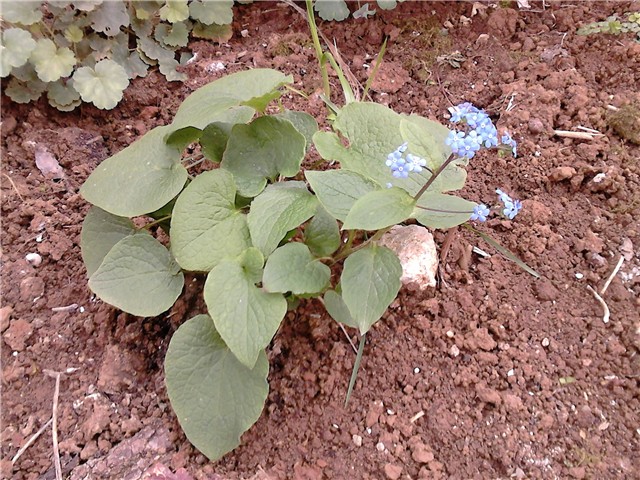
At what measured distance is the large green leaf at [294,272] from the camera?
1.50 m

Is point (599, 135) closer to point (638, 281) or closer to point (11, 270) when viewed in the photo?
point (638, 281)

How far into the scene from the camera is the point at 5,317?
176 centimetres

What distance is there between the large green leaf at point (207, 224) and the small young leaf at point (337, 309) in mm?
282

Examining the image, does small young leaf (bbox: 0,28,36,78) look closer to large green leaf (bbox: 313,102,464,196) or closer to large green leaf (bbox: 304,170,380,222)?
large green leaf (bbox: 313,102,464,196)

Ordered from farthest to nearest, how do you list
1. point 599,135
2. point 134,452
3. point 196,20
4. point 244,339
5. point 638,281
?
point 196,20 < point 599,135 < point 638,281 < point 134,452 < point 244,339

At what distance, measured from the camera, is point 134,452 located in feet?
5.19

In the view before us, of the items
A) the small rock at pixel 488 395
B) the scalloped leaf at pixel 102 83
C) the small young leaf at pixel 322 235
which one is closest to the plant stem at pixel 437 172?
the small young leaf at pixel 322 235

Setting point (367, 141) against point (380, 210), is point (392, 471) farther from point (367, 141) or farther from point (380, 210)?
point (367, 141)

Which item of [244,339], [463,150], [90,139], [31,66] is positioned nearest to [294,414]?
[244,339]

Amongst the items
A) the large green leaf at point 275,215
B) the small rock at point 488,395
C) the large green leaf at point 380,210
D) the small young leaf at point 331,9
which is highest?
the small young leaf at point 331,9

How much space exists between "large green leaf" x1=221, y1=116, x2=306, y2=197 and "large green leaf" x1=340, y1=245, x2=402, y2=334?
1.28 feet

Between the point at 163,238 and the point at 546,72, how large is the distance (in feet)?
5.40

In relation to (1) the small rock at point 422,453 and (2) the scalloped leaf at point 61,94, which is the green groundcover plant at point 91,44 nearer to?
(2) the scalloped leaf at point 61,94

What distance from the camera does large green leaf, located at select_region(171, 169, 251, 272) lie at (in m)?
1.59
